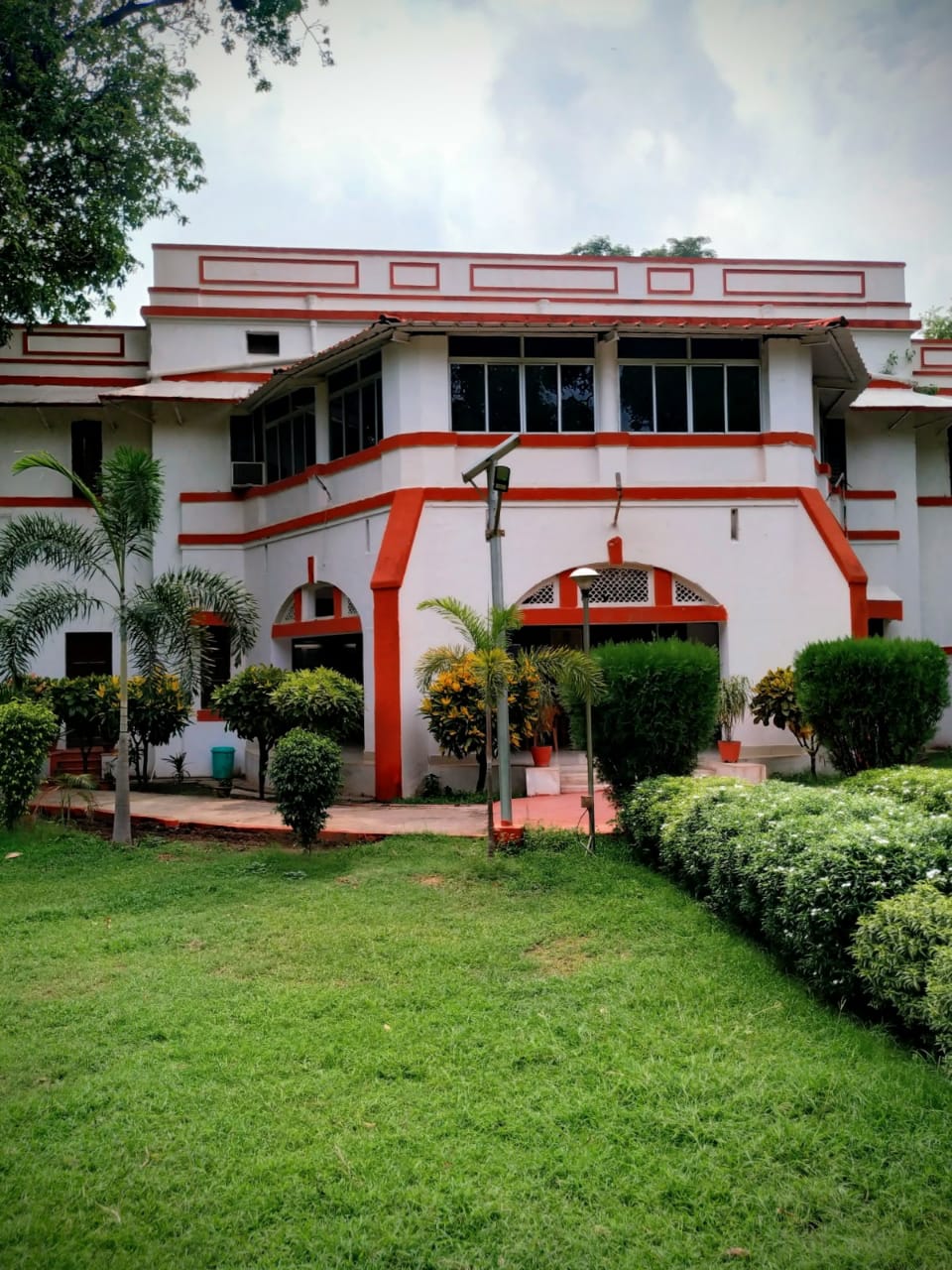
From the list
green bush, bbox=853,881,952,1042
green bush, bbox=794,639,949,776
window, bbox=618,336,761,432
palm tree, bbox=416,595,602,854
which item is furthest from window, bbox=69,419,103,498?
green bush, bbox=853,881,952,1042

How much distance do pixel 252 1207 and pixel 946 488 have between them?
18127 mm

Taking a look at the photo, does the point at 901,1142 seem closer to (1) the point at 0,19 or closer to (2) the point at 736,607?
(2) the point at 736,607

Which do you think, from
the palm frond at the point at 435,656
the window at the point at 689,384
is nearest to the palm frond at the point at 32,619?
the palm frond at the point at 435,656

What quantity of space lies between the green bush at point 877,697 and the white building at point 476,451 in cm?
339

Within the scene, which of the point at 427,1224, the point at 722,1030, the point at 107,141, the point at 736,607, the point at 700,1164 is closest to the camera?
the point at 427,1224

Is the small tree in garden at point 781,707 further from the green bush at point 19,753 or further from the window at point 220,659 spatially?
the green bush at point 19,753

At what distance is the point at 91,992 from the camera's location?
5199mm

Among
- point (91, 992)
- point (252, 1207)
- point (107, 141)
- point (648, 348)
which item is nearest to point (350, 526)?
point (648, 348)

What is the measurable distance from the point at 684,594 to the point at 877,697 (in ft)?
14.1

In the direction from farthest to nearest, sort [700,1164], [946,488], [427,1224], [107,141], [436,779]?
1. [946,488]
2. [107,141]
3. [436,779]
4. [700,1164]
5. [427,1224]

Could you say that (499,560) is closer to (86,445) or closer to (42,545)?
(42,545)

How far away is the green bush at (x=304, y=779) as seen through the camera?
28.3 feet

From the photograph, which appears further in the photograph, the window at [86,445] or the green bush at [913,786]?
the window at [86,445]

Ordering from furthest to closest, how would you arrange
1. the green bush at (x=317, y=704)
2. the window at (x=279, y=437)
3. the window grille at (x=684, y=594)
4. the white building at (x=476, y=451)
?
1. the window at (x=279, y=437)
2. the window grille at (x=684, y=594)
3. the white building at (x=476, y=451)
4. the green bush at (x=317, y=704)
